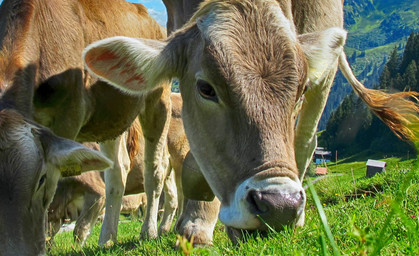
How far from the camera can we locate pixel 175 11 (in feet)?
20.7

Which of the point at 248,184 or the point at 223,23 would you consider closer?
the point at 248,184

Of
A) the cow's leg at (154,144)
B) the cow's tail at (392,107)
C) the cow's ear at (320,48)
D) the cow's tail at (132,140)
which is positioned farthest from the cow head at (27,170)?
the cow's tail at (132,140)

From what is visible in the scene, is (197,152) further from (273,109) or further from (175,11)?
(175,11)

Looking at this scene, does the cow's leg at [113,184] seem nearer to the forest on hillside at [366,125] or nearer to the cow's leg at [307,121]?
the cow's leg at [307,121]

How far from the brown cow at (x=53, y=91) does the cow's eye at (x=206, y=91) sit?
0.74 metres

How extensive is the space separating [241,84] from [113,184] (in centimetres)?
469

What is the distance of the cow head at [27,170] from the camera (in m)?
3.79

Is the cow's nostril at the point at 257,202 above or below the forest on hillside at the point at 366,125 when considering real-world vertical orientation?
above

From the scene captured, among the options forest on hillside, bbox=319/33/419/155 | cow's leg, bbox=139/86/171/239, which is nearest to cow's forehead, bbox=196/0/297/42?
cow's leg, bbox=139/86/171/239

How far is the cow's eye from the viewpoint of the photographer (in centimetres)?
433

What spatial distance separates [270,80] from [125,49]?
141cm

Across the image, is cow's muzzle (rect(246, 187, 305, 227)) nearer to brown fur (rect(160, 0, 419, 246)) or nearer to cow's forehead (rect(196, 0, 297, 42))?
brown fur (rect(160, 0, 419, 246))

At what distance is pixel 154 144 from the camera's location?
28.0 feet

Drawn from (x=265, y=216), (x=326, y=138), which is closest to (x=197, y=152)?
(x=265, y=216)
